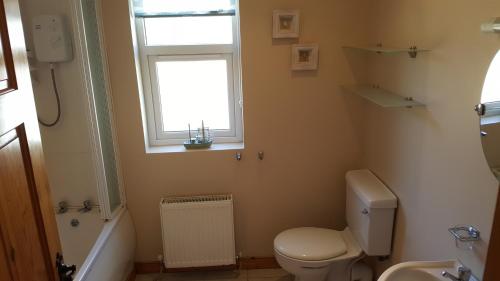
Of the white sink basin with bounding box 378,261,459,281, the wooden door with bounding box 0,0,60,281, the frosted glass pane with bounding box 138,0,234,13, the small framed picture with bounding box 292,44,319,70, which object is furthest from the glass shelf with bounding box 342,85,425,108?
the wooden door with bounding box 0,0,60,281

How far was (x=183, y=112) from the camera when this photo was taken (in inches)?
104

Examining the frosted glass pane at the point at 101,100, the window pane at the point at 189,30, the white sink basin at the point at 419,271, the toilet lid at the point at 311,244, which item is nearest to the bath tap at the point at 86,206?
the frosted glass pane at the point at 101,100

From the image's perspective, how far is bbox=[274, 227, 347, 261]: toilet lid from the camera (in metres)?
2.18

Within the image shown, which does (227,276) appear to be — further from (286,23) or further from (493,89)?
(493,89)

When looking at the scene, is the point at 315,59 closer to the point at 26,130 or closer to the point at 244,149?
the point at 244,149

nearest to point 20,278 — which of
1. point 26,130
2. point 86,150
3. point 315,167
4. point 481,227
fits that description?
point 26,130

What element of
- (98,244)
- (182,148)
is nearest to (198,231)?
(182,148)

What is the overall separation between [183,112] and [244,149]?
0.52m

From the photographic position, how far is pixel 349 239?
2336mm

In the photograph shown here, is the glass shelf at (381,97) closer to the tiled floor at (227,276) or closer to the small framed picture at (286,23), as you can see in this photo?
the small framed picture at (286,23)

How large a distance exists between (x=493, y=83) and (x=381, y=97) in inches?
29.2

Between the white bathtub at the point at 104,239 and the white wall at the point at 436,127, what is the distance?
163 centimetres

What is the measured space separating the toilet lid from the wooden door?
4.51 ft

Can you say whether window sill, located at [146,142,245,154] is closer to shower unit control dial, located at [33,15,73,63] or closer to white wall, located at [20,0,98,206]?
white wall, located at [20,0,98,206]
